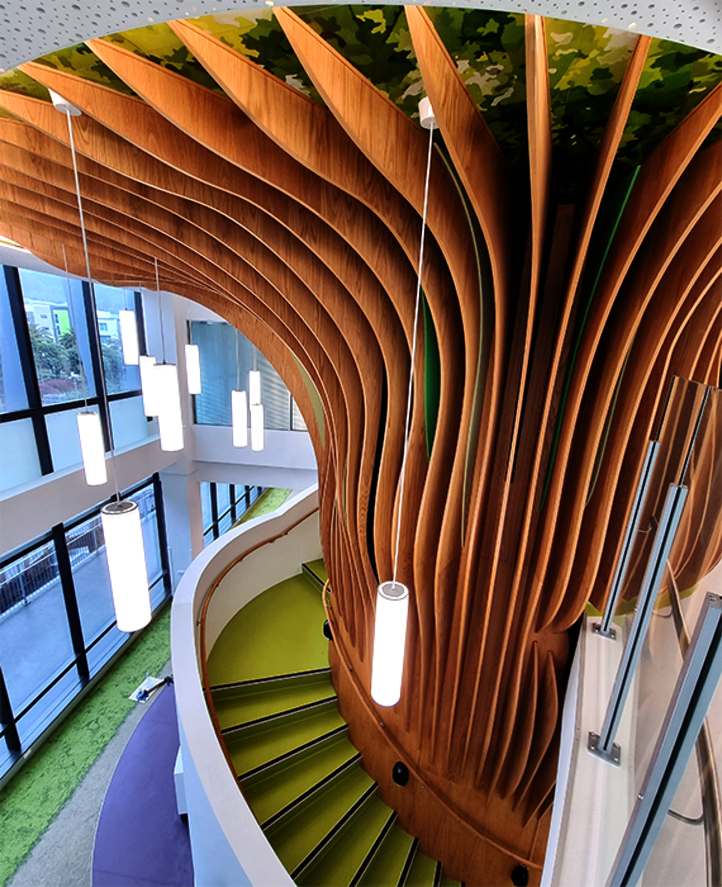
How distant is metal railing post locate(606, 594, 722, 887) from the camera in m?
1.01

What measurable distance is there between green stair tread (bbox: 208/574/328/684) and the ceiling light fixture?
3206 millimetres

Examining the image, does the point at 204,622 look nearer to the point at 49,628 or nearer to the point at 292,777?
the point at 292,777

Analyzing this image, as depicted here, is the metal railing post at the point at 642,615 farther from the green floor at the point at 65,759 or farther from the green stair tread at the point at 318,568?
the green floor at the point at 65,759

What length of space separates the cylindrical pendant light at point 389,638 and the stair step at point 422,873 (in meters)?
3.11

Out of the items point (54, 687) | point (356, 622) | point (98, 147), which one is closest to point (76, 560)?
point (54, 687)

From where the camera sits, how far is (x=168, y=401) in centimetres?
404

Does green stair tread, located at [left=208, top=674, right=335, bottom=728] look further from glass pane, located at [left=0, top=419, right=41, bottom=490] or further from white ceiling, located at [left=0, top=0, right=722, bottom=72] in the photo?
white ceiling, located at [left=0, top=0, right=722, bottom=72]

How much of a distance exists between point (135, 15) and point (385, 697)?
8.48ft

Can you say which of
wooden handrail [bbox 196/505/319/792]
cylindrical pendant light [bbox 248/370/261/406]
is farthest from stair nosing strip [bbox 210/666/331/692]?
cylindrical pendant light [bbox 248/370/261/406]

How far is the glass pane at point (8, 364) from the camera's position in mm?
5848

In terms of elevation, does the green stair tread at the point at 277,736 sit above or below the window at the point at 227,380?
below

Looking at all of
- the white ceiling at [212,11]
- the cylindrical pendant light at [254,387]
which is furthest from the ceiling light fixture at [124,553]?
the cylindrical pendant light at [254,387]

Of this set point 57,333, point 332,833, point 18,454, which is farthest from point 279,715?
point 57,333

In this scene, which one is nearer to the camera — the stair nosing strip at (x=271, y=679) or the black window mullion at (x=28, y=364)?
the stair nosing strip at (x=271, y=679)
